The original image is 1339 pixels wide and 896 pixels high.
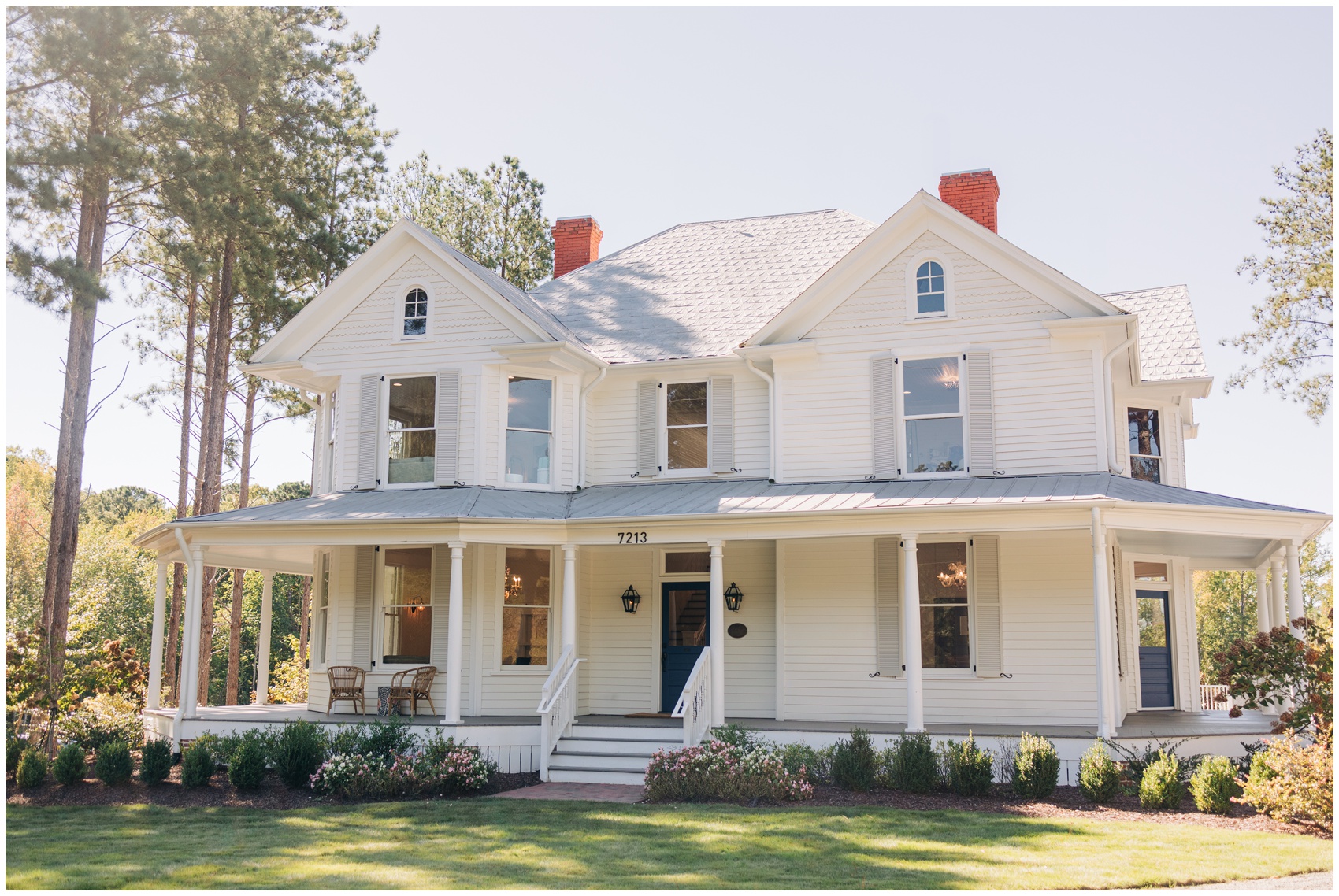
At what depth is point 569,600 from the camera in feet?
50.6

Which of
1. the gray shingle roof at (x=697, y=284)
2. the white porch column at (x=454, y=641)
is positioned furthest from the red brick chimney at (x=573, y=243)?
the white porch column at (x=454, y=641)

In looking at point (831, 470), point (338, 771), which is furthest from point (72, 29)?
point (831, 470)

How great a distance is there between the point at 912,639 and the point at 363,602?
8.11m

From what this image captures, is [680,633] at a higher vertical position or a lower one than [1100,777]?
higher

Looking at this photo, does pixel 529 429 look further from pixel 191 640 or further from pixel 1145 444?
pixel 1145 444

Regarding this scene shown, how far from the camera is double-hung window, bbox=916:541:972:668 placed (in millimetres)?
15637

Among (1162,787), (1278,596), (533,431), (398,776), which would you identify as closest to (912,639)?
(1162,787)

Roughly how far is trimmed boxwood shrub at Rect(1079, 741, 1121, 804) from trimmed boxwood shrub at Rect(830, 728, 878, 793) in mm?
2288

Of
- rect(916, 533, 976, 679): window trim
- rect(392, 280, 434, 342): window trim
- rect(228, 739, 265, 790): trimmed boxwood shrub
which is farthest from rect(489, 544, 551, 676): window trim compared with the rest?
rect(916, 533, 976, 679): window trim

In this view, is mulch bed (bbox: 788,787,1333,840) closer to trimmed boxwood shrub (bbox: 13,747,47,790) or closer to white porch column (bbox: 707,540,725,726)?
white porch column (bbox: 707,540,725,726)

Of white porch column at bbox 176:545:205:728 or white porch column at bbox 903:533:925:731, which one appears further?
white porch column at bbox 176:545:205:728

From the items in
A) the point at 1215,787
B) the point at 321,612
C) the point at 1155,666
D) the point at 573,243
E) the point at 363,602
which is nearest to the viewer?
the point at 1215,787

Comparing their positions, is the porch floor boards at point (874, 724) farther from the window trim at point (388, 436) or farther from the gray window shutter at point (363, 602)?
the window trim at point (388, 436)

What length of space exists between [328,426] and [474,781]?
24.2ft
